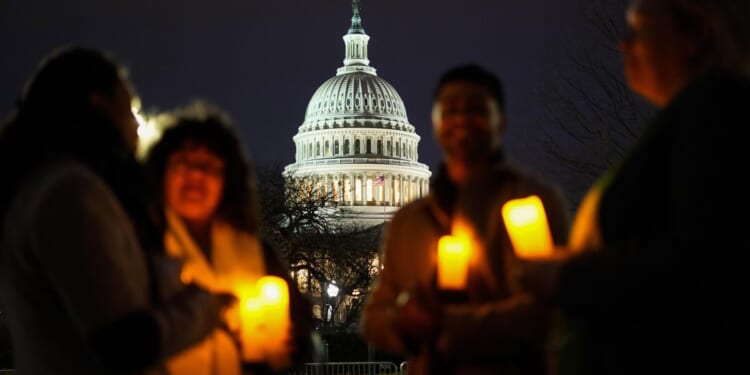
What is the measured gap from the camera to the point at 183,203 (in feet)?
12.8

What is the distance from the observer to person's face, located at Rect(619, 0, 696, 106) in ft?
8.49

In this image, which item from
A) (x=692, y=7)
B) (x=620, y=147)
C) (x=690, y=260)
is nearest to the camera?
(x=690, y=260)

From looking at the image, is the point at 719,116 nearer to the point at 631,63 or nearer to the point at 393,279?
the point at 631,63

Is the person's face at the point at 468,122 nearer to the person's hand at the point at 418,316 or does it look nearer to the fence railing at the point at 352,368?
the person's hand at the point at 418,316

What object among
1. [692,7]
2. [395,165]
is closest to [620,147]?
[692,7]

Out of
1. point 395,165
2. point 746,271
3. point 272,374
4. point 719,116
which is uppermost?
point 395,165

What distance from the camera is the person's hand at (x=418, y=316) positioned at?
311cm

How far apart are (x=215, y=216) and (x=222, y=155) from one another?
8.4 inches

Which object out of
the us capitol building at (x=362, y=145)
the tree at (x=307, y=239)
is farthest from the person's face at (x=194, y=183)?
the us capitol building at (x=362, y=145)

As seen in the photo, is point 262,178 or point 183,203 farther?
point 262,178

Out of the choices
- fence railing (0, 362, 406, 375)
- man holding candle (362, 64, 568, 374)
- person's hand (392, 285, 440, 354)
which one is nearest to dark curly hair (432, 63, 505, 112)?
man holding candle (362, 64, 568, 374)

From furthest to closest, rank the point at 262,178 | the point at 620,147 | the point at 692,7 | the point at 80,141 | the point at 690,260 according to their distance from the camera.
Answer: the point at 262,178 < the point at 620,147 < the point at 80,141 < the point at 692,7 < the point at 690,260

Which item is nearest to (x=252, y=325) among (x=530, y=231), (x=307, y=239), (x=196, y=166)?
(x=196, y=166)

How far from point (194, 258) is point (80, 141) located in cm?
77
